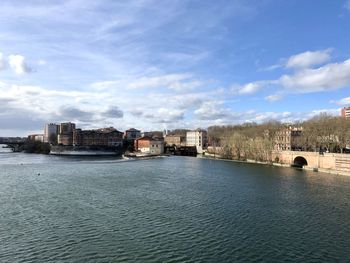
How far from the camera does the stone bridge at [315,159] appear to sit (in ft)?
209

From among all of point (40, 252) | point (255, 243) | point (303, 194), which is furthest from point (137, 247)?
point (303, 194)

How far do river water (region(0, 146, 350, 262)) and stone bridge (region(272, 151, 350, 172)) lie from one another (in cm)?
2280

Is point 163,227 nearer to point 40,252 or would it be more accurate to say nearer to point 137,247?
point 137,247

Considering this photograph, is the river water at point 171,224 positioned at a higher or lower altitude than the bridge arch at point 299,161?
lower

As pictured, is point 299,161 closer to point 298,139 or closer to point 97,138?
point 298,139

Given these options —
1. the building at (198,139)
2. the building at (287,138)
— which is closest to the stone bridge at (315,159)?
the building at (287,138)

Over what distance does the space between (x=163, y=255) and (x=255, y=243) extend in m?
5.80

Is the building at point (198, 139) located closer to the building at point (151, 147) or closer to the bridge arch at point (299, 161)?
the building at point (151, 147)

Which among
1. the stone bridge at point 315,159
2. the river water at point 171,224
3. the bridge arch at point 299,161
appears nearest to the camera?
the river water at point 171,224

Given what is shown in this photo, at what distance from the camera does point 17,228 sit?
2344 cm

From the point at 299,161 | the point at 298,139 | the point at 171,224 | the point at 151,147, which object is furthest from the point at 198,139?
the point at 171,224

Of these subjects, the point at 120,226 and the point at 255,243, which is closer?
the point at 255,243

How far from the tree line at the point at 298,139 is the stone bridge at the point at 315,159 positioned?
4.36m

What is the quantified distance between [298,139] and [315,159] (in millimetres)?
19376
